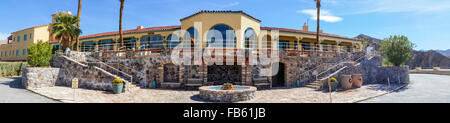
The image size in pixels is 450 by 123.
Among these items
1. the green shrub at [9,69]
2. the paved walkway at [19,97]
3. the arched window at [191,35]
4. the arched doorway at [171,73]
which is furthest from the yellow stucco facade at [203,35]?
the paved walkway at [19,97]

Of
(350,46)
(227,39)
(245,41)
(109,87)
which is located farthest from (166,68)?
(350,46)

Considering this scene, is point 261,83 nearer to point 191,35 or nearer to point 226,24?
point 226,24

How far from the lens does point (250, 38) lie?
74.6 feet

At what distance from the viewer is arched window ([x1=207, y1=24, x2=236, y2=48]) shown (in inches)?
835

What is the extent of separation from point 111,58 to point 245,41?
13.7 m

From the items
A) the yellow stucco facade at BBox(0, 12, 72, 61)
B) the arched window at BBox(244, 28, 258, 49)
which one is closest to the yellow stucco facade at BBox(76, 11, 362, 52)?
the arched window at BBox(244, 28, 258, 49)

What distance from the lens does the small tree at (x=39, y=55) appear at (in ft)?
57.1

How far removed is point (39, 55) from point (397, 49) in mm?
36469

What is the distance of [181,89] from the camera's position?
16953 mm

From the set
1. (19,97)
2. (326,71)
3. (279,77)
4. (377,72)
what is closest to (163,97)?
(19,97)

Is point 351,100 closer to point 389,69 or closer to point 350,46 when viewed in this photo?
point 389,69

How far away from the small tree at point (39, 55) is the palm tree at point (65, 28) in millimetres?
3266

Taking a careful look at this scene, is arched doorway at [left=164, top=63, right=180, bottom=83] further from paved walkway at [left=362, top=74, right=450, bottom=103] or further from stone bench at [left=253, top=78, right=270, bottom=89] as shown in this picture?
paved walkway at [left=362, top=74, right=450, bottom=103]

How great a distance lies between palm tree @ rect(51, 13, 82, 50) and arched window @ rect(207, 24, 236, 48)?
49.3ft
